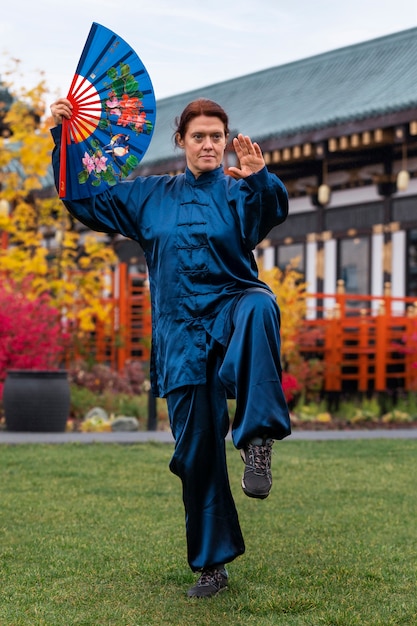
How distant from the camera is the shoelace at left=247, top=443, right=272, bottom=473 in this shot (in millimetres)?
4020

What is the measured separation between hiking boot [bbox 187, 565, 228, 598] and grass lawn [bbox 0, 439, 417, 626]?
5 centimetres

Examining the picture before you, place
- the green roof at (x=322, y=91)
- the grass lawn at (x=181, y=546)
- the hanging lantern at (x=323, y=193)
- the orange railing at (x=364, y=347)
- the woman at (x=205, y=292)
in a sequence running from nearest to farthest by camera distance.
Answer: the grass lawn at (x=181, y=546), the woman at (x=205, y=292), the orange railing at (x=364, y=347), the green roof at (x=322, y=91), the hanging lantern at (x=323, y=193)

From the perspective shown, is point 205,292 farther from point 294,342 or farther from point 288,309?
point 288,309

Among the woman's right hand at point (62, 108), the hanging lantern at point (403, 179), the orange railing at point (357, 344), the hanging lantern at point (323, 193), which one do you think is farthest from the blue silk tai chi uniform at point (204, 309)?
the hanging lantern at point (323, 193)

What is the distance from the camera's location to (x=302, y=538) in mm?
5859

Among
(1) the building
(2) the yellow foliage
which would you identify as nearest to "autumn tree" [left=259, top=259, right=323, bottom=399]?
(2) the yellow foliage

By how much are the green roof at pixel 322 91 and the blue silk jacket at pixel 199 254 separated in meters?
11.9

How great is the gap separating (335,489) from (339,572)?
9.87ft

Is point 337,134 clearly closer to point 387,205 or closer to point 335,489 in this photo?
point 387,205

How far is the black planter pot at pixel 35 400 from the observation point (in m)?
11.9

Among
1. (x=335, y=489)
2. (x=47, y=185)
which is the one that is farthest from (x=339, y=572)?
(x=47, y=185)

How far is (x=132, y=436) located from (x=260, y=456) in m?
7.57

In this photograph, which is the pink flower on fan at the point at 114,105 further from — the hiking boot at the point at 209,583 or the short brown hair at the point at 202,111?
the hiking boot at the point at 209,583

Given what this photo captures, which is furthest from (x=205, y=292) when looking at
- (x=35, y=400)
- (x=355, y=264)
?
(x=355, y=264)
